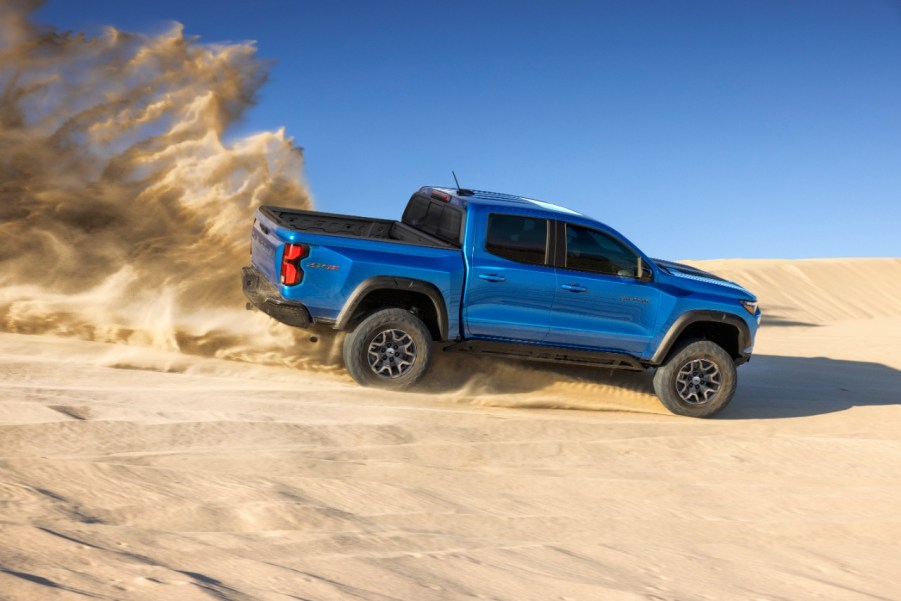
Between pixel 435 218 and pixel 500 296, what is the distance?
1.17 metres

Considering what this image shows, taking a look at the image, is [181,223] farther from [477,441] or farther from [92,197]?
[477,441]

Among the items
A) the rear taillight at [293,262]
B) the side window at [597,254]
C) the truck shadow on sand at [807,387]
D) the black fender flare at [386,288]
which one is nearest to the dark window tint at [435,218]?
the black fender flare at [386,288]

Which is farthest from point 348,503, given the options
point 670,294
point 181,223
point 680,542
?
point 181,223

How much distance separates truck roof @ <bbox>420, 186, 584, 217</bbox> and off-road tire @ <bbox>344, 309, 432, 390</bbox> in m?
1.18

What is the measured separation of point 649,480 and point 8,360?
5.02 metres

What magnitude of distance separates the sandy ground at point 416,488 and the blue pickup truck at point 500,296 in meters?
0.44

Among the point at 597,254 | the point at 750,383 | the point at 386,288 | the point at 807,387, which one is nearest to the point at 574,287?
the point at 597,254

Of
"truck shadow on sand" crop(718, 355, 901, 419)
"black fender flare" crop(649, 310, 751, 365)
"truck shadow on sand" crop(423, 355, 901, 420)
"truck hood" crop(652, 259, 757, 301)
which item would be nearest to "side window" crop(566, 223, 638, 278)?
"truck hood" crop(652, 259, 757, 301)

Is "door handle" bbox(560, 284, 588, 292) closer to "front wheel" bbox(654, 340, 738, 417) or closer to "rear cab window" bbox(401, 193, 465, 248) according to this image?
"rear cab window" bbox(401, 193, 465, 248)

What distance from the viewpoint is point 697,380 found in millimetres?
8828

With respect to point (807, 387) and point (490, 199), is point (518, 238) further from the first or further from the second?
point (807, 387)

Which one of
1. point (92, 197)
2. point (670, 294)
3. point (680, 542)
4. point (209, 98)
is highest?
point (209, 98)

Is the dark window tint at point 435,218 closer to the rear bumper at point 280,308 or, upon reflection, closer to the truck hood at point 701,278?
the rear bumper at point 280,308

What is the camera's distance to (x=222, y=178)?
37.9ft
